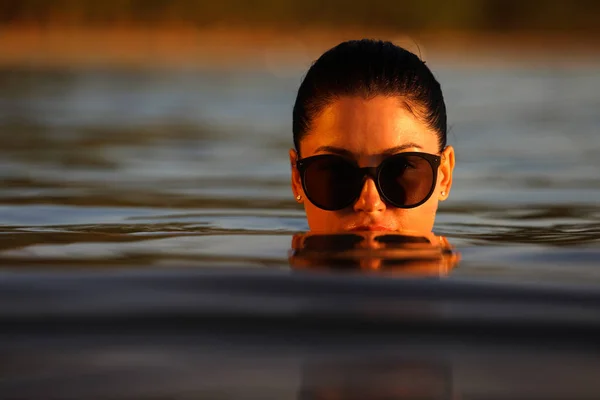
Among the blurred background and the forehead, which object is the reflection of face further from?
the forehead

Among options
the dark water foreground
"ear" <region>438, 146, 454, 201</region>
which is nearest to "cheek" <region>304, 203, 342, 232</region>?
"ear" <region>438, 146, 454, 201</region>

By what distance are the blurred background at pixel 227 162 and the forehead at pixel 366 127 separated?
0.48 metres

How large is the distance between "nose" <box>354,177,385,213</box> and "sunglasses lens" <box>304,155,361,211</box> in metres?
0.03

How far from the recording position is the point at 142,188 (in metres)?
7.79

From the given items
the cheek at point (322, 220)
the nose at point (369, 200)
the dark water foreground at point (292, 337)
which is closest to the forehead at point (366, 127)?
the nose at point (369, 200)

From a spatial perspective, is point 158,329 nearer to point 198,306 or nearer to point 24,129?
point 198,306

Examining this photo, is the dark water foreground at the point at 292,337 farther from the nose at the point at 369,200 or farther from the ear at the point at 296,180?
the ear at the point at 296,180

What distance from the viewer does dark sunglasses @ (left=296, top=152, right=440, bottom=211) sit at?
461cm

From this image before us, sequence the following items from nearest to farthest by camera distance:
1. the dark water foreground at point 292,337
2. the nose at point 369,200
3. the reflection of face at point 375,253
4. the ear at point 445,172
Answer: the dark water foreground at point 292,337 < the reflection of face at point 375,253 < the nose at point 369,200 < the ear at point 445,172

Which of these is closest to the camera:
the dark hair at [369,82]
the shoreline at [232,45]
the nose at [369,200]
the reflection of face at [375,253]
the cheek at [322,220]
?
the reflection of face at [375,253]

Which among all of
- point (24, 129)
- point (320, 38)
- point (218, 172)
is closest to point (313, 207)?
point (218, 172)

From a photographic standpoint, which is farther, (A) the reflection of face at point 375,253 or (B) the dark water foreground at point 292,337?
(A) the reflection of face at point 375,253

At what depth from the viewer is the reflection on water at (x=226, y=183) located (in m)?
4.68

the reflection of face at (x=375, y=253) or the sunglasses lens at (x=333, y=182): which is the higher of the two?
the sunglasses lens at (x=333, y=182)
